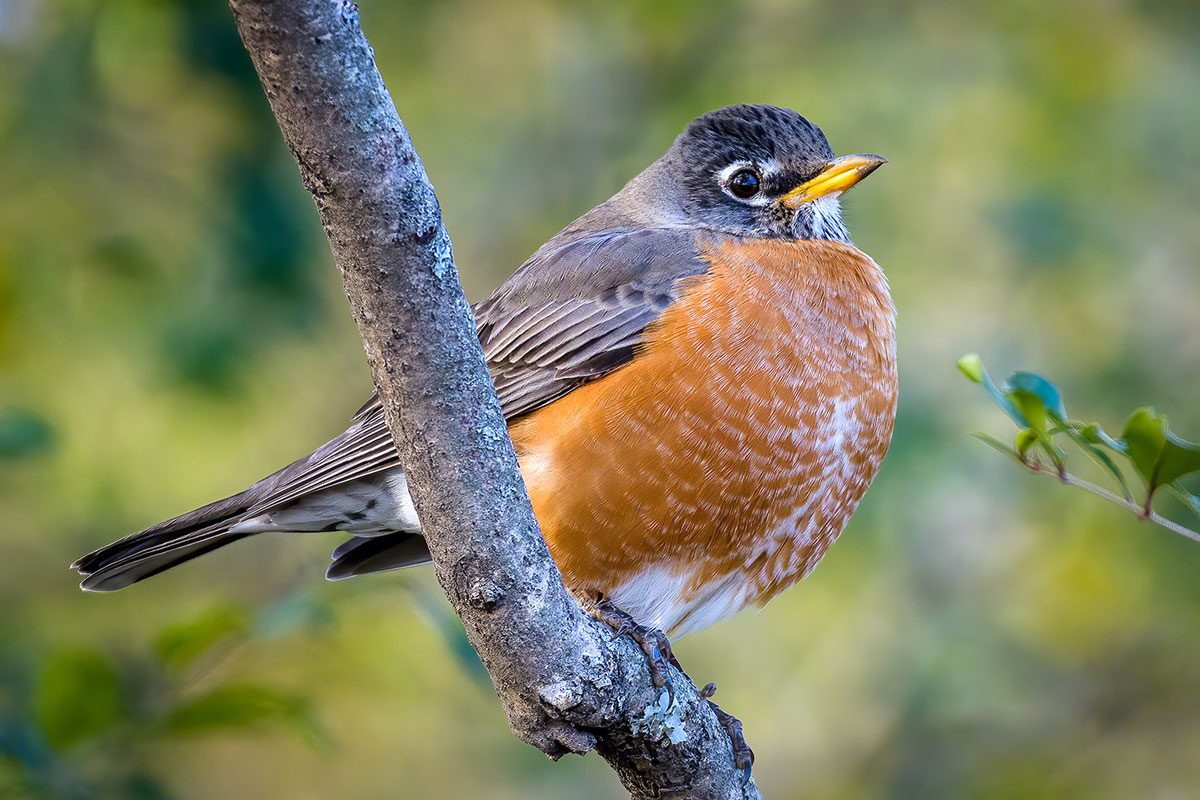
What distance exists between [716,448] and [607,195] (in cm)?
314

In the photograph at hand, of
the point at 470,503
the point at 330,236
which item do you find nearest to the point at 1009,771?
the point at 470,503

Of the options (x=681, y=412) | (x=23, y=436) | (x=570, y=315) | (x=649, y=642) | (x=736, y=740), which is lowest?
(x=736, y=740)

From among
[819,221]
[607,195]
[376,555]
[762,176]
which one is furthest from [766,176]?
[607,195]

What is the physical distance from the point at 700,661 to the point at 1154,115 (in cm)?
312

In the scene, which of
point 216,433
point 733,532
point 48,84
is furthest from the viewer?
point 216,433

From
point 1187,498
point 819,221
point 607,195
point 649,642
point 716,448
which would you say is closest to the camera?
point 1187,498

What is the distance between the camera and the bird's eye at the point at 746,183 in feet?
13.9

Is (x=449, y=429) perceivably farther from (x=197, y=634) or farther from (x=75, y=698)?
(x=75, y=698)

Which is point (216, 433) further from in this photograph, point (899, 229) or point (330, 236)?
point (330, 236)

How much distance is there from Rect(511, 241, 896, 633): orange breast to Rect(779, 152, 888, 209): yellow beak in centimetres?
43

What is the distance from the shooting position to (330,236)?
1.93 metres

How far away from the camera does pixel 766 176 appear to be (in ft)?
13.8

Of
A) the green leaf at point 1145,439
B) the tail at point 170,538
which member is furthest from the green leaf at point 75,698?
the green leaf at point 1145,439

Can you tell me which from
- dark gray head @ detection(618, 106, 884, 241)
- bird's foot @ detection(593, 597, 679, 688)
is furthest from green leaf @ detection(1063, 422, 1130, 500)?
dark gray head @ detection(618, 106, 884, 241)
